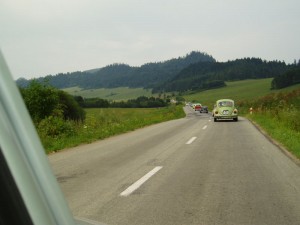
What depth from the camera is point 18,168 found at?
2.91 ft

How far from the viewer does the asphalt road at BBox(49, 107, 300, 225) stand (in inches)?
196

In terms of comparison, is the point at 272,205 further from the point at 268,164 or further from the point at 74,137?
the point at 74,137

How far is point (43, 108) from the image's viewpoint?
2419cm

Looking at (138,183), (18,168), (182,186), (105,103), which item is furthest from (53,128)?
(105,103)

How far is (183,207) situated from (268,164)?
4.36 meters

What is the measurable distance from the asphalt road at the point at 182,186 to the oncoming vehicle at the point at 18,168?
3.87 m

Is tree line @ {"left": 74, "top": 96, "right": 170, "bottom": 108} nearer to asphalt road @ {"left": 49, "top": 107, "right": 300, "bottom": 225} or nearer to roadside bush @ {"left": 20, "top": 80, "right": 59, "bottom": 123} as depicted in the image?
roadside bush @ {"left": 20, "top": 80, "right": 59, "bottom": 123}

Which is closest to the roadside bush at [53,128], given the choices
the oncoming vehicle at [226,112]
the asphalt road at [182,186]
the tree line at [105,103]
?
the asphalt road at [182,186]

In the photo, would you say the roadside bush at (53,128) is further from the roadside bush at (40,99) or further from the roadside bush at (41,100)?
the roadside bush at (40,99)

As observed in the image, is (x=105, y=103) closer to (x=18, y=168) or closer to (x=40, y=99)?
(x=40, y=99)

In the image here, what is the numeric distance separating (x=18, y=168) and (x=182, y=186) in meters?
6.03

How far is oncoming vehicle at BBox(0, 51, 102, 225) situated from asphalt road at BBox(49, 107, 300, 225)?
3865 mm

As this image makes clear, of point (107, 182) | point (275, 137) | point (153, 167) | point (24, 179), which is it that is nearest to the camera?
point (24, 179)

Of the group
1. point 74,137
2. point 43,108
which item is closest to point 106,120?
point 43,108
